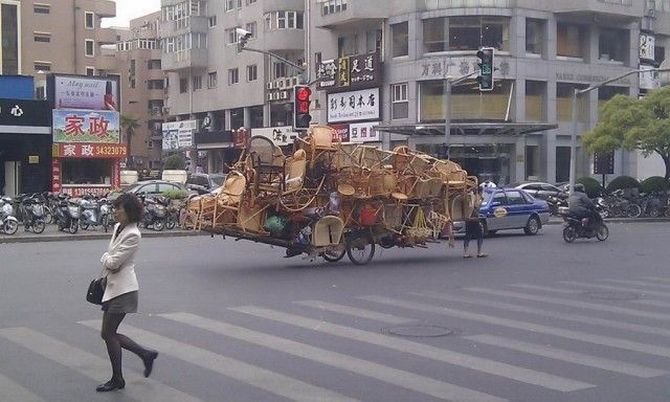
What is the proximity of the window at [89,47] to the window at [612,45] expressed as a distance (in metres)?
42.7

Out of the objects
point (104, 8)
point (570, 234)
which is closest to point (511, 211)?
point (570, 234)

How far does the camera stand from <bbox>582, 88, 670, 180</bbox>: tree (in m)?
40.1

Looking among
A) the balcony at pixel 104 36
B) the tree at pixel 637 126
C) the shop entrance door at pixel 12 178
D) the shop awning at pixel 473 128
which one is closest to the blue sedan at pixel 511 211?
the tree at pixel 637 126

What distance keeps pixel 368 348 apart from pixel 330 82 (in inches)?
1905

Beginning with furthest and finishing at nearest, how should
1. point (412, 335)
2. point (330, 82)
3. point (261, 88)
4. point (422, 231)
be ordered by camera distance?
point (261, 88)
point (330, 82)
point (422, 231)
point (412, 335)

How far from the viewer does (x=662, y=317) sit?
12398 millimetres

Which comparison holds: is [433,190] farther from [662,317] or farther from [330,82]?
[330,82]

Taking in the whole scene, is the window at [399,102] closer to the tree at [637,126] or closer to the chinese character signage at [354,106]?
the chinese character signage at [354,106]

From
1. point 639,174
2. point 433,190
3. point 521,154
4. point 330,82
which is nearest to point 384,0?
point 330,82

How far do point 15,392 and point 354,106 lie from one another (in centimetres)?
4957

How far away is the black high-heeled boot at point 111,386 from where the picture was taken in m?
7.86

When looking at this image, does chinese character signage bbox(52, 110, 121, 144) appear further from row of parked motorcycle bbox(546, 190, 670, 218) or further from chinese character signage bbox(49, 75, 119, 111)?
row of parked motorcycle bbox(546, 190, 670, 218)

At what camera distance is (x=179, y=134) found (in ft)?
254

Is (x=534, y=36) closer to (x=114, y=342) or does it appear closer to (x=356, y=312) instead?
(x=356, y=312)
